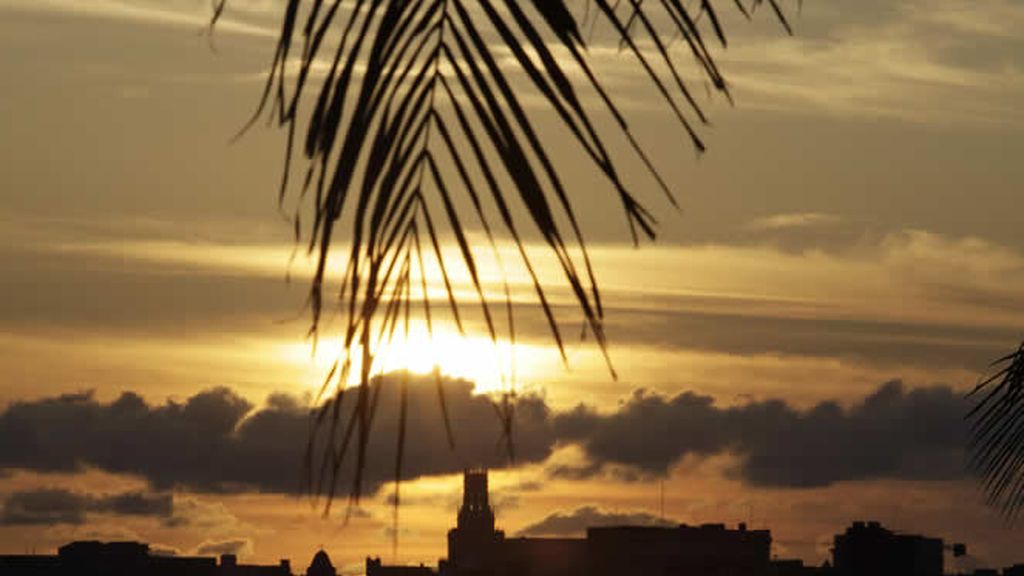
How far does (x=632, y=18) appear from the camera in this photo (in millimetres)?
3555

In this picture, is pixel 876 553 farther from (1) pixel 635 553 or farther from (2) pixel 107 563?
(2) pixel 107 563

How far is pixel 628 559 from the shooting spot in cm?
14175

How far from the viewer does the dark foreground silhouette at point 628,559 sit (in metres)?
133

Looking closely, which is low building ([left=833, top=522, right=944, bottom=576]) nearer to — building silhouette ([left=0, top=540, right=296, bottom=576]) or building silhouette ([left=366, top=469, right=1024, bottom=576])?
building silhouette ([left=366, top=469, right=1024, bottom=576])

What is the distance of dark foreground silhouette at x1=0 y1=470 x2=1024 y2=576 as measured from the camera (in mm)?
132625

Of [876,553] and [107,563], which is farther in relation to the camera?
[107,563]

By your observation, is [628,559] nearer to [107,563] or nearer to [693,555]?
[693,555]

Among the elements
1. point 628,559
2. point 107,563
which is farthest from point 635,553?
point 107,563

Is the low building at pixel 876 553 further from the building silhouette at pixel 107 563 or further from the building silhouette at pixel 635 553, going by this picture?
the building silhouette at pixel 107 563

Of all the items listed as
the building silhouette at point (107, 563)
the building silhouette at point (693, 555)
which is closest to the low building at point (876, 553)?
the building silhouette at point (693, 555)

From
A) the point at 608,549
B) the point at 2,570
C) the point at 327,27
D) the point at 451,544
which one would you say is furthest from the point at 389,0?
the point at 451,544

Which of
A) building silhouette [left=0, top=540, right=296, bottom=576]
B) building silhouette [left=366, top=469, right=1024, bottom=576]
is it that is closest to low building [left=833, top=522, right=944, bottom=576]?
building silhouette [left=366, top=469, right=1024, bottom=576]

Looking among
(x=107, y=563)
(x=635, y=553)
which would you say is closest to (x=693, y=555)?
(x=635, y=553)

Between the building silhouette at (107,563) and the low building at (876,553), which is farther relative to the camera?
the building silhouette at (107,563)
